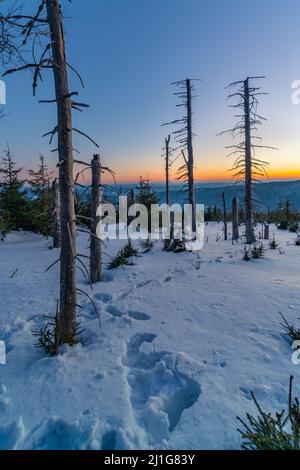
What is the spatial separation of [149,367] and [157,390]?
19.4 inches

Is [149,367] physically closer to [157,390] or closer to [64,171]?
[157,390]

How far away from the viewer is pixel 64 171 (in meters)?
4.05

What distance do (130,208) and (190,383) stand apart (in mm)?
22494

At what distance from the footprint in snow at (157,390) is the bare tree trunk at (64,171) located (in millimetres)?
1088

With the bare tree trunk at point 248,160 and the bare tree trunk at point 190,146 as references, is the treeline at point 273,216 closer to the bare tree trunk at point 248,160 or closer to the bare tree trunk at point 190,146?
the bare tree trunk at point 190,146

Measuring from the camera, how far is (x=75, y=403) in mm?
3158

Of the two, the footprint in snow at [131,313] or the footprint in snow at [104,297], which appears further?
the footprint in snow at [104,297]

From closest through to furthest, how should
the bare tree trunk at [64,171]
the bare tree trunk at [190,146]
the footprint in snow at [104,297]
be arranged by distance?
1. the bare tree trunk at [64,171]
2. the footprint in snow at [104,297]
3. the bare tree trunk at [190,146]

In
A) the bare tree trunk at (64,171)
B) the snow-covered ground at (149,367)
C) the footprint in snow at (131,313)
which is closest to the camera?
the snow-covered ground at (149,367)

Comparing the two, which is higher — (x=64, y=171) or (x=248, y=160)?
(x=248, y=160)

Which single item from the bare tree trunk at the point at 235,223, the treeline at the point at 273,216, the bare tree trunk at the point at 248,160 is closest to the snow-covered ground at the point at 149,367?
the bare tree trunk at the point at 248,160

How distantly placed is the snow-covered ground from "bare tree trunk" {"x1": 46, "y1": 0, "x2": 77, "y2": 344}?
1.88 feet

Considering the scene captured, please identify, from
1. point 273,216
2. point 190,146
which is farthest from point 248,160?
point 273,216

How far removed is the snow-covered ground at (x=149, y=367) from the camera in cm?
278
